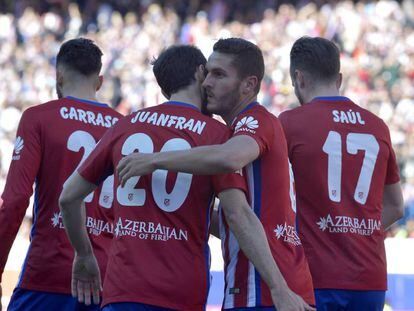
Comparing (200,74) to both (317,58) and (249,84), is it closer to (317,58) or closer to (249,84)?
(249,84)

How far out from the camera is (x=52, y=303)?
5926 millimetres

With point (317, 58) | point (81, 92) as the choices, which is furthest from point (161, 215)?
point (317, 58)

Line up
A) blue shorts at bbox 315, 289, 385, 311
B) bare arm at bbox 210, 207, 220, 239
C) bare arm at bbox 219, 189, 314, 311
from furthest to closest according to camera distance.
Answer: blue shorts at bbox 315, 289, 385, 311 < bare arm at bbox 210, 207, 220, 239 < bare arm at bbox 219, 189, 314, 311

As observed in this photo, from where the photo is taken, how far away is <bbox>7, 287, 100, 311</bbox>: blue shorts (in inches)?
233

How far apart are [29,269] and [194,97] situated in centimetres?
154

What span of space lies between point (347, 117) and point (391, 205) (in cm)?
63

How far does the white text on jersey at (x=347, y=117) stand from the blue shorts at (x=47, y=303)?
168 cm

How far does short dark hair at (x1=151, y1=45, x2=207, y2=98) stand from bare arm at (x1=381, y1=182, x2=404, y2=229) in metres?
1.59

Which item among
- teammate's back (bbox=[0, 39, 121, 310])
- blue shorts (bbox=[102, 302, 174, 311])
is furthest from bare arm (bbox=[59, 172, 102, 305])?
blue shorts (bbox=[102, 302, 174, 311])

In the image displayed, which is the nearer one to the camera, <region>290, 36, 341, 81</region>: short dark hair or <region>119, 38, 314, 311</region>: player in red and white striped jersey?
<region>119, 38, 314, 311</region>: player in red and white striped jersey

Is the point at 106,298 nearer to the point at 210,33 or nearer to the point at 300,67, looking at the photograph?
the point at 300,67

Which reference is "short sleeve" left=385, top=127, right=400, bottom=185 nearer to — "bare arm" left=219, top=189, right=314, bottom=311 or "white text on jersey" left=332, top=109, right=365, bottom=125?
"white text on jersey" left=332, top=109, right=365, bottom=125

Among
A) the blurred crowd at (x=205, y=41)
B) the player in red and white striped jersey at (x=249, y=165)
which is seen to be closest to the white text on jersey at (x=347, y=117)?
the player in red and white striped jersey at (x=249, y=165)

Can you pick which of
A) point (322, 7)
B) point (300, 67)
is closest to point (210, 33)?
point (322, 7)
